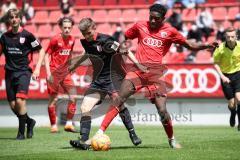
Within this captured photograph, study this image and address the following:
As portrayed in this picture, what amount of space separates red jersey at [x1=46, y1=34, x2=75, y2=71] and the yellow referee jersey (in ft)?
12.1

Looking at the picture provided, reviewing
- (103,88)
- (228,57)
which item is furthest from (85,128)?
(228,57)

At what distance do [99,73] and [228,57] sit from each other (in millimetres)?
5368

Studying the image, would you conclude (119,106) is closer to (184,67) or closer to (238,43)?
(238,43)

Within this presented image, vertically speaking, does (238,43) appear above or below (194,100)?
above

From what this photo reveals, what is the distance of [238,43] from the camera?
1609 centimetres

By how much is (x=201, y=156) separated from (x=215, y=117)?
10485 mm

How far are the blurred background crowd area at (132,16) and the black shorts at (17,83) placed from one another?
775 cm

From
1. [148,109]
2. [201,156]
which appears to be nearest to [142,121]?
[148,109]

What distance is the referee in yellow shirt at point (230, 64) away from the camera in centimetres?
1589

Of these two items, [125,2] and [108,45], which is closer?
[108,45]

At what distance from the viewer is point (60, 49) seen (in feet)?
52.6

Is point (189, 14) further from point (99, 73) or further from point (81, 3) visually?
point (99, 73)

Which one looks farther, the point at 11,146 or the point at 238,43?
the point at 238,43

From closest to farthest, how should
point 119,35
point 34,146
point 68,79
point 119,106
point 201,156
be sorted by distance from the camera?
point 201,156 → point 119,106 → point 34,146 → point 68,79 → point 119,35
